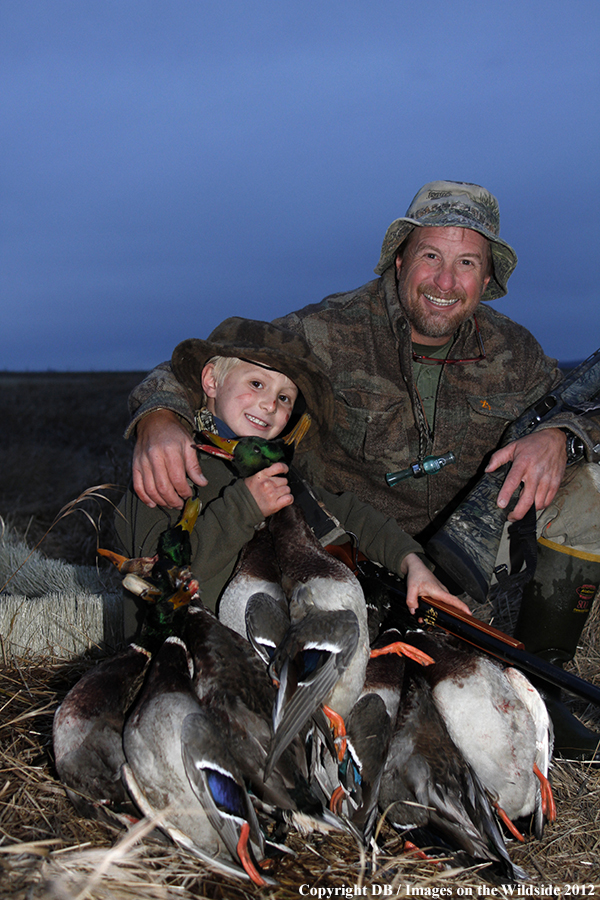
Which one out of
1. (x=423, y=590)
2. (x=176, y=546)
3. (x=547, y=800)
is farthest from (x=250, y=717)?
(x=547, y=800)

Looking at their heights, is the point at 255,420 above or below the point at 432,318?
below

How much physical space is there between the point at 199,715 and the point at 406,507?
2.58 m

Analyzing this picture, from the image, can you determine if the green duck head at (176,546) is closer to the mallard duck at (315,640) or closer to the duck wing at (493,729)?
the mallard duck at (315,640)

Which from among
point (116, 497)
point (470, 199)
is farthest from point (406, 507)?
point (116, 497)

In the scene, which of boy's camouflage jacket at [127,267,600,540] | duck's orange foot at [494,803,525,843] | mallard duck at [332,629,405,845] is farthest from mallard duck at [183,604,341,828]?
boy's camouflage jacket at [127,267,600,540]

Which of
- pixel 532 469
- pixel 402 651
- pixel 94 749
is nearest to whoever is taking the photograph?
pixel 94 749

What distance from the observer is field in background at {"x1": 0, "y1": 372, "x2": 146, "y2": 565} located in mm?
7336

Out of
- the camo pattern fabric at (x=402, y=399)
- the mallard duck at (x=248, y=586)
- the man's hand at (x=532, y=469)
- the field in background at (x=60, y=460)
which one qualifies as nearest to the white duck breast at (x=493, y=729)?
the mallard duck at (x=248, y=586)

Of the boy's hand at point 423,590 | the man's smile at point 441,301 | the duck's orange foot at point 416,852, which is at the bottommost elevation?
the duck's orange foot at point 416,852

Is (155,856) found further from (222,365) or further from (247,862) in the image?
(222,365)

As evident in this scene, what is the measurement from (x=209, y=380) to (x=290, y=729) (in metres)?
1.82

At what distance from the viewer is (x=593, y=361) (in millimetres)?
3918

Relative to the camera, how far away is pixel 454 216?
4004mm

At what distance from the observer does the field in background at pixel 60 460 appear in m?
7.34
